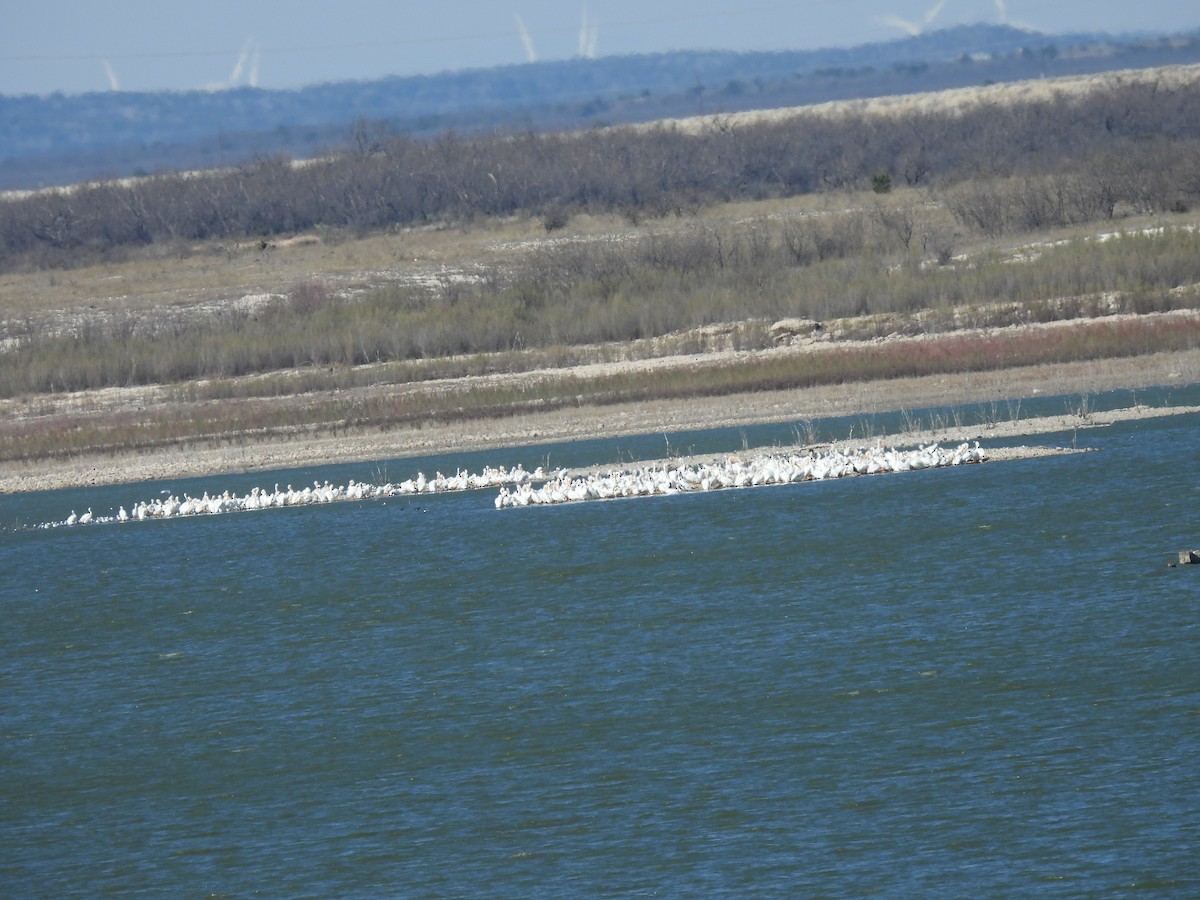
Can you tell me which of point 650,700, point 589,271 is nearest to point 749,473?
point 650,700

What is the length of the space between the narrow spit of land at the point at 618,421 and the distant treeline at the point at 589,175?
31.7 meters

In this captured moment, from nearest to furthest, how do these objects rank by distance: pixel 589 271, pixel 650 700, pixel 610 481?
1. pixel 650 700
2. pixel 610 481
3. pixel 589 271

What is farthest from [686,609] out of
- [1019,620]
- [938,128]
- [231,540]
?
[938,128]

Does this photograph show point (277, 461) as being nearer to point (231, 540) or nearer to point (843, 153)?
point (231, 540)

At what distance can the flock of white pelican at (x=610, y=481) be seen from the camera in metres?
29.7

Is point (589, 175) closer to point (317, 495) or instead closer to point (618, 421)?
point (618, 421)

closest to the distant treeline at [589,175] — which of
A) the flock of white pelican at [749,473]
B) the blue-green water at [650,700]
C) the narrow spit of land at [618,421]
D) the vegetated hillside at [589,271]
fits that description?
the vegetated hillside at [589,271]

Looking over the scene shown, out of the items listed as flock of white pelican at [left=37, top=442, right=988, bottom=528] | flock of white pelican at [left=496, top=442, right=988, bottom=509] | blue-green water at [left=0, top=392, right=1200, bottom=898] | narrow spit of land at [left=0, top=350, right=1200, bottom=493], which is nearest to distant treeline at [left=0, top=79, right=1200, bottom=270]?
narrow spit of land at [left=0, top=350, right=1200, bottom=493]

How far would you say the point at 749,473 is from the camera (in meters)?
30.0

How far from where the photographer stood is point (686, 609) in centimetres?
2222

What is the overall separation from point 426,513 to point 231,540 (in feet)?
11.8

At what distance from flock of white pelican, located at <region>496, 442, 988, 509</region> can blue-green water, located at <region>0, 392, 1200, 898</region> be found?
0.43 metres

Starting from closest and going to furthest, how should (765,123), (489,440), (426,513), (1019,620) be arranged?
(1019,620) < (426,513) < (489,440) < (765,123)

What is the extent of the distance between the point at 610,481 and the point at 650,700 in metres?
12.8
